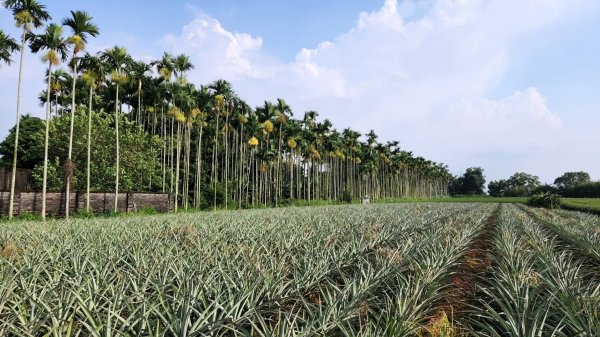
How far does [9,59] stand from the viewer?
23.2 meters

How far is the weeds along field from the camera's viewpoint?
11.1 feet

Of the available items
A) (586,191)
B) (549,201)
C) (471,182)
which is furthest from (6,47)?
(471,182)

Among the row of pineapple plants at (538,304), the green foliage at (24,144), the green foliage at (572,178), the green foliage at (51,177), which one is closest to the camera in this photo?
the row of pineapple plants at (538,304)

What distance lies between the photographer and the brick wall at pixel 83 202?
74.9ft

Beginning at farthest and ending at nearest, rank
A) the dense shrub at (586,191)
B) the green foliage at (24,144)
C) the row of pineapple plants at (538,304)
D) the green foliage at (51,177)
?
1. the dense shrub at (586,191)
2. the green foliage at (24,144)
3. the green foliage at (51,177)
4. the row of pineapple plants at (538,304)

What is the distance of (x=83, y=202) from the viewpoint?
85.0 ft

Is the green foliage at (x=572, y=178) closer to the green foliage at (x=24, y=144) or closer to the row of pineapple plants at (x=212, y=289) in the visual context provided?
the green foliage at (x=24, y=144)

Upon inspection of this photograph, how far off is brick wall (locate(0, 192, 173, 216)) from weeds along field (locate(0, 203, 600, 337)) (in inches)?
651

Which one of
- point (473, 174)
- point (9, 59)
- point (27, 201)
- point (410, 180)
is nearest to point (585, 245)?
point (27, 201)

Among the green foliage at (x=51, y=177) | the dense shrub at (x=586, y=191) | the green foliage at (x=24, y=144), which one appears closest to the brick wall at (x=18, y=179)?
the green foliage at (x=51, y=177)

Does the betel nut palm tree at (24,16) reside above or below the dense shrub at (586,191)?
above

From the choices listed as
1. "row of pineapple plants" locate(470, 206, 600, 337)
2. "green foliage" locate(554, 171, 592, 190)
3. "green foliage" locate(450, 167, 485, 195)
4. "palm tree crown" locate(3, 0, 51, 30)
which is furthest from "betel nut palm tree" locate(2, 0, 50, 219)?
"green foliage" locate(554, 171, 592, 190)

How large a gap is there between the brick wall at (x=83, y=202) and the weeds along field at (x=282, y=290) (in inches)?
651

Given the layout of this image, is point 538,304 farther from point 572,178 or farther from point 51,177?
point 572,178
